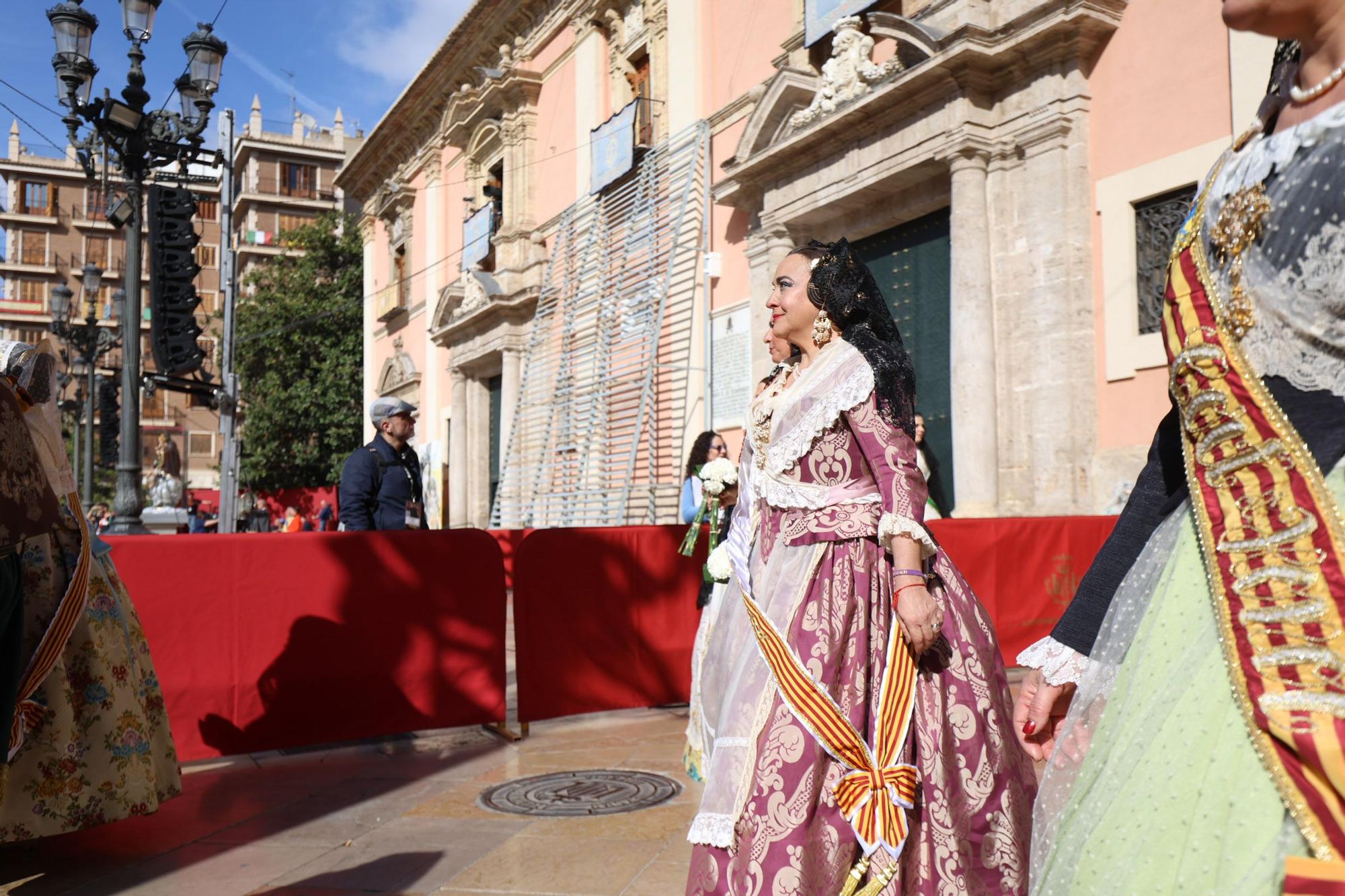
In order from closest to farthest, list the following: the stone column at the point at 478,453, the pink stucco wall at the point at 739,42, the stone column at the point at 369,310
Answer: the pink stucco wall at the point at 739,42, the stone column at the point at 478,453, the stone column at the point at 369,310

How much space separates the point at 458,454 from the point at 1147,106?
15272 mm

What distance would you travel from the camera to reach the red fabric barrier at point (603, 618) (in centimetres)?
562

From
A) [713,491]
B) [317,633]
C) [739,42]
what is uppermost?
[739,42]

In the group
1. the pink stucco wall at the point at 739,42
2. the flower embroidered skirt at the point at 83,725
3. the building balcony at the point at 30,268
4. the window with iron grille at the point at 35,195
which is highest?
the window with iron grille at the point at 35,195

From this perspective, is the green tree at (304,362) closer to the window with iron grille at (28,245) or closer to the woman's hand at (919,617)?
the woman's hand at (919,617)

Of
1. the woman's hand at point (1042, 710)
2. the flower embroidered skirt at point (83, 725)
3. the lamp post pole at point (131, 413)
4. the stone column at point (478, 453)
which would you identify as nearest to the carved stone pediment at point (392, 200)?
the stone column at point (478, 453)

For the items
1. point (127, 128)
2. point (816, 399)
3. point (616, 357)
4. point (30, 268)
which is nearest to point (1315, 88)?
point (816, 399)

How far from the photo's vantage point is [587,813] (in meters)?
4.09

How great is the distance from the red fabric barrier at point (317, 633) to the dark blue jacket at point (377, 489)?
3.81 ft

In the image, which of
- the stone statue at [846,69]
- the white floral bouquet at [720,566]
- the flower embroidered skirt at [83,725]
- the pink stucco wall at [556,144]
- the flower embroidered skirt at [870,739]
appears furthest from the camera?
the pink stucco wall at [556,144]

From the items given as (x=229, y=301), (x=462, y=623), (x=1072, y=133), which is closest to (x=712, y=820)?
(x=462, y=623)

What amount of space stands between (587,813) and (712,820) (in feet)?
5.45

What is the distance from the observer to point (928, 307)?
10.0 metres

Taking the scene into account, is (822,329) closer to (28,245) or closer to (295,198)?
(295,198)
